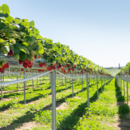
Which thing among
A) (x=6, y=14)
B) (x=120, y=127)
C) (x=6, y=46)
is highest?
(x=6, y=14)

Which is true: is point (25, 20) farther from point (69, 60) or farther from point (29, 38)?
point (69, 60)

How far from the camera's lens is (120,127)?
4.17m

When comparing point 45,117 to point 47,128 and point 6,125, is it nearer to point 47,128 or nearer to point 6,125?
point 47,128

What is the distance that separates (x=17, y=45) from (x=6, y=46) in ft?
0.93

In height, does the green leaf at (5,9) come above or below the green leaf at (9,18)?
above

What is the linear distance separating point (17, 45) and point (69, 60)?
4.04m

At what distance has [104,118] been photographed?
481 cm

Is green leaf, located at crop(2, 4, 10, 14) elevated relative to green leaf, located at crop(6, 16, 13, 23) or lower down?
elevated

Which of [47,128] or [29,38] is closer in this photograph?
[29,38]

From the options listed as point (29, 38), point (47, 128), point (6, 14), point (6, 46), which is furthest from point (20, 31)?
point (47, 128)

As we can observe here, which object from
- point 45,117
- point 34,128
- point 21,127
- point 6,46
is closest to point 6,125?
point 21,127

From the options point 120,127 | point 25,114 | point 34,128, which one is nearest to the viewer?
point 34,128

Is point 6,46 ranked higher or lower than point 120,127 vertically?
higher

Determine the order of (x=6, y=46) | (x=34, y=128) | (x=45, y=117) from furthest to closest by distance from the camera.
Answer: (x=45, y=117) < (x=34, y=128) < (x=6, y=46)
